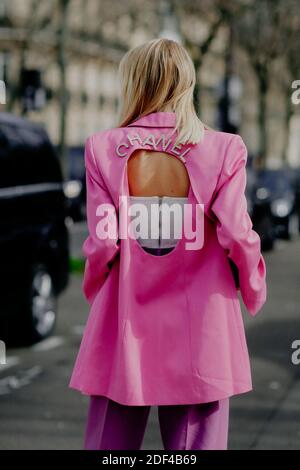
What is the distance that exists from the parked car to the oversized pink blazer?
17.3m

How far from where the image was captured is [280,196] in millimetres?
21547

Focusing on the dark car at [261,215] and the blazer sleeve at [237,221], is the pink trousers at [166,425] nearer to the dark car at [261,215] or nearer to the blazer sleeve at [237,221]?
the blazer sleeve at [237,221]

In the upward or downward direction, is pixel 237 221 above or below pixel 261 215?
above

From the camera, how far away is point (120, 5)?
3312 centimetres

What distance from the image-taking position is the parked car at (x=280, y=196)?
21.0 meters

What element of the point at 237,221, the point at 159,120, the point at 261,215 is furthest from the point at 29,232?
the point at 261,215

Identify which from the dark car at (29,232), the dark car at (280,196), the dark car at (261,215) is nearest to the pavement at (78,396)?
the dark car at (29,232)

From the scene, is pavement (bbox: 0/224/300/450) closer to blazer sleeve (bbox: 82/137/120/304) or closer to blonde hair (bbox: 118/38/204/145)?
blazer sleeve (bbox: 82/137/120/304)

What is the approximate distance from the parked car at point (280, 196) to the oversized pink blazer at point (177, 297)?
1727cm

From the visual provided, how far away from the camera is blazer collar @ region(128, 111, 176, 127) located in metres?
3.08

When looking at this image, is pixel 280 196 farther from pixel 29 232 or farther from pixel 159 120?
pixel 159 120

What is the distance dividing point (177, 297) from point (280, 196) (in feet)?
61.5

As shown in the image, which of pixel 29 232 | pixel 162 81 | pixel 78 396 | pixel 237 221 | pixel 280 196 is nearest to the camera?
pixel 237 221

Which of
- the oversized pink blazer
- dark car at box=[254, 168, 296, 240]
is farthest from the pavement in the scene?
dark car at box=[254, 168, 296, 240]
